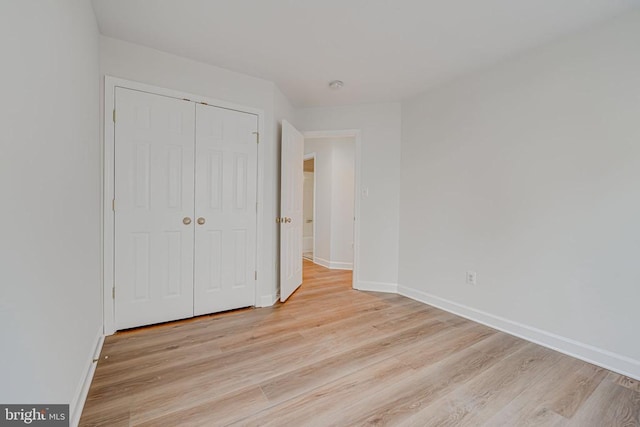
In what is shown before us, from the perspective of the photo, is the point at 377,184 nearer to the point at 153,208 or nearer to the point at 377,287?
the point at 377,287

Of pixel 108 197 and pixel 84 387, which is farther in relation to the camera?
pixel 108 197

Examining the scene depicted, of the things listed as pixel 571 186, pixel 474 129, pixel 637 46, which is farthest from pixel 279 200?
pixel 637 46

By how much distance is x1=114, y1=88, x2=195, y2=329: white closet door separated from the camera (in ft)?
7.07

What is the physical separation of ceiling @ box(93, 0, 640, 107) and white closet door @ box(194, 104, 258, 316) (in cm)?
58

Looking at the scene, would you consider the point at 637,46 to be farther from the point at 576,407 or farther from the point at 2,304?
the point at 2,304

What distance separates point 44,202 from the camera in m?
1.00

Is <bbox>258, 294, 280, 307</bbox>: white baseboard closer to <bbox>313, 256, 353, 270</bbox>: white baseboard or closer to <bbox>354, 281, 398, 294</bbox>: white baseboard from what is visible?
<bbox>354, 281, 398, 294</bbox>: white baseboard

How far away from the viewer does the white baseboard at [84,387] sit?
4.14 ft

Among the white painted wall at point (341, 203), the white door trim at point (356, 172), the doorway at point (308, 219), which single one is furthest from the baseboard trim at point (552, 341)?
the doorway at point (308, 219)

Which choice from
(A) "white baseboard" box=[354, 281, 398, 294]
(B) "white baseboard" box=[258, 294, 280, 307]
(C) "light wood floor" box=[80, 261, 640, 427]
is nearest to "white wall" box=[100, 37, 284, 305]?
(B) "white baseboard" box=[258, 294, 280, 307]

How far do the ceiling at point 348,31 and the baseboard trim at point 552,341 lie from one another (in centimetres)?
230

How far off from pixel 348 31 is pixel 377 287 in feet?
9.19
